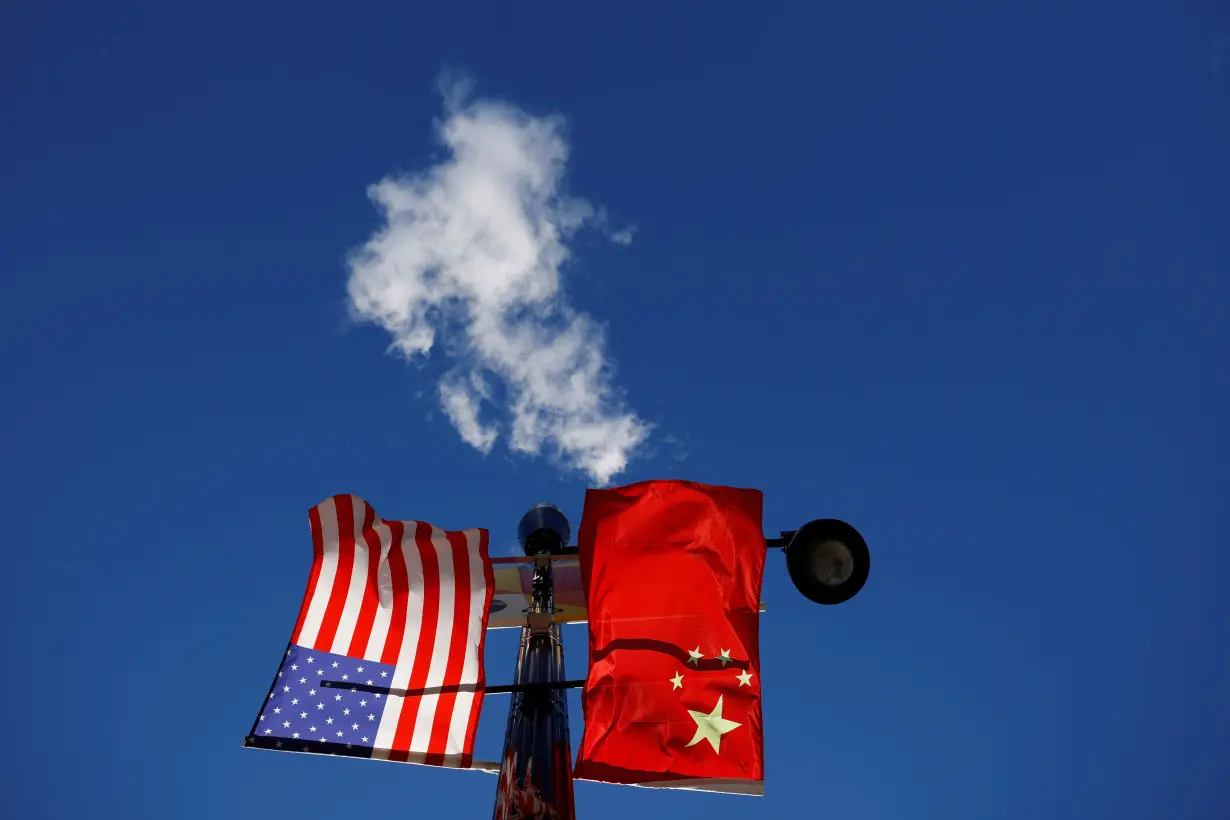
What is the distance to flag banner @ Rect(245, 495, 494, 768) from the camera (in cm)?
767

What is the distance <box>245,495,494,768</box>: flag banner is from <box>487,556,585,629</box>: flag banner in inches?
112

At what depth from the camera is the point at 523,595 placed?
12.9 m

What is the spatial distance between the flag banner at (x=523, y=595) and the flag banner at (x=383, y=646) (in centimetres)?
283

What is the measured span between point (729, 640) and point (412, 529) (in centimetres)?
450

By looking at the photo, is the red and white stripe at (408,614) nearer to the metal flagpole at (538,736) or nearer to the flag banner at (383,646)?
the flag banner at (383,646)

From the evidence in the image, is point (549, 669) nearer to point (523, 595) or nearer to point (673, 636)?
point (673, 636)

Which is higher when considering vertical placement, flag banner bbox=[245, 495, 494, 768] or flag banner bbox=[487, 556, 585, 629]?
flag banner bbox=[487, 556, 585, 629]

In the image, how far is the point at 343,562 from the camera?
9336 mm

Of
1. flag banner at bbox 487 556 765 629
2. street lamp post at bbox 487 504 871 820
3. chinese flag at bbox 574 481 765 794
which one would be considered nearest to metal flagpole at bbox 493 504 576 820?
street lamp post at bbox 487 504 871 820

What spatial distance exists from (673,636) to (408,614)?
11.0 ft

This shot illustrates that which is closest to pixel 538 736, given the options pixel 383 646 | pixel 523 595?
pixel 383 646

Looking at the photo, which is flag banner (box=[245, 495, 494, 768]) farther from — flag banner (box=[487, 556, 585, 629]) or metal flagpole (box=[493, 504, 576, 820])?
flag banner (box=[487, 556, 585, 629])

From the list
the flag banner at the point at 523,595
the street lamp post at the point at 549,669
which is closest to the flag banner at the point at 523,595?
the flag banner at the point at 523,595

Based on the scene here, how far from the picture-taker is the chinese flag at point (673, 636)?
24.3 ft
